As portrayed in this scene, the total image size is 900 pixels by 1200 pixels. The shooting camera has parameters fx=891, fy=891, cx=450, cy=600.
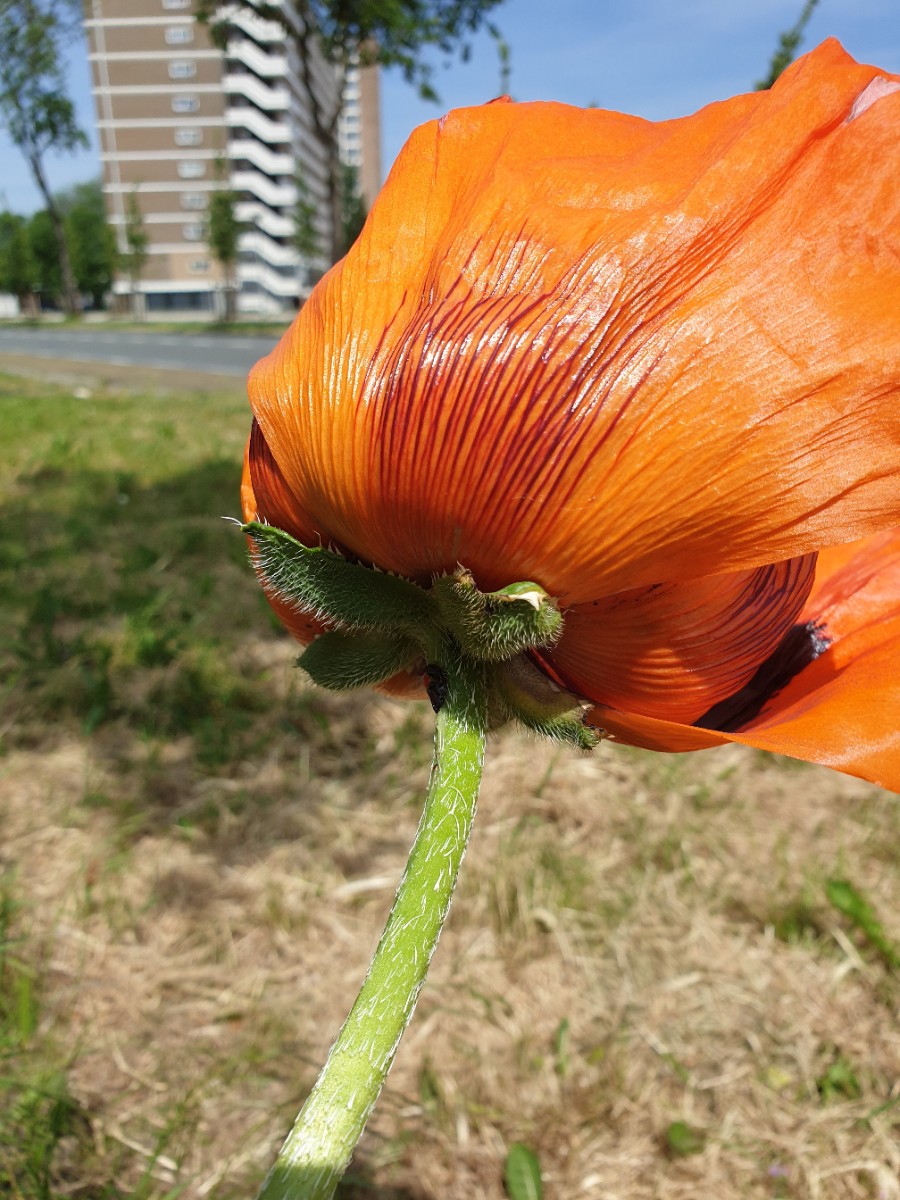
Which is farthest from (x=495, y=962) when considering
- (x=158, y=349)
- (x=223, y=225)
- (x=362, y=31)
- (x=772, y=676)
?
(x=223, y=225)

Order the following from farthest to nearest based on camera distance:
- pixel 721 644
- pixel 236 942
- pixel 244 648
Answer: pixel 244 648
pixel 236 942
pixel 721 644

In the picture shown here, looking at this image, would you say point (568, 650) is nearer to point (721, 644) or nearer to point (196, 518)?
point (721, 644)

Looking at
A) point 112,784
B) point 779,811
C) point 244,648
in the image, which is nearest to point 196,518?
point 244,648

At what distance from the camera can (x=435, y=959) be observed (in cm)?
227

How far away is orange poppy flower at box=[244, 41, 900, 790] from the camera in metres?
0.47

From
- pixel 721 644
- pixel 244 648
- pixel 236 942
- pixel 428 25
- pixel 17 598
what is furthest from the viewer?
pixel 428 25

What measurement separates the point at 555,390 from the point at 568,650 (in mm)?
194

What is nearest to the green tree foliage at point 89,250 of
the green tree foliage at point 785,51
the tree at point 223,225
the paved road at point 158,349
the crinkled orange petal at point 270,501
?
the tree at point 223,225

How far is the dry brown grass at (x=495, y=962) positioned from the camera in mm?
1813

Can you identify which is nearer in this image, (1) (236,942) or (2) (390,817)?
(1) (236,942)

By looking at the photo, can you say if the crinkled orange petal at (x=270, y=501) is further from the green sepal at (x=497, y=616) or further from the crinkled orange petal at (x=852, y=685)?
the crinkled orange petal at (x=852, y=685)

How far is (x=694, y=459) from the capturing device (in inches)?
19.1

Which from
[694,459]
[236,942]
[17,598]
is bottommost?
[236,942]

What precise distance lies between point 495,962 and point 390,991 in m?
1.90
